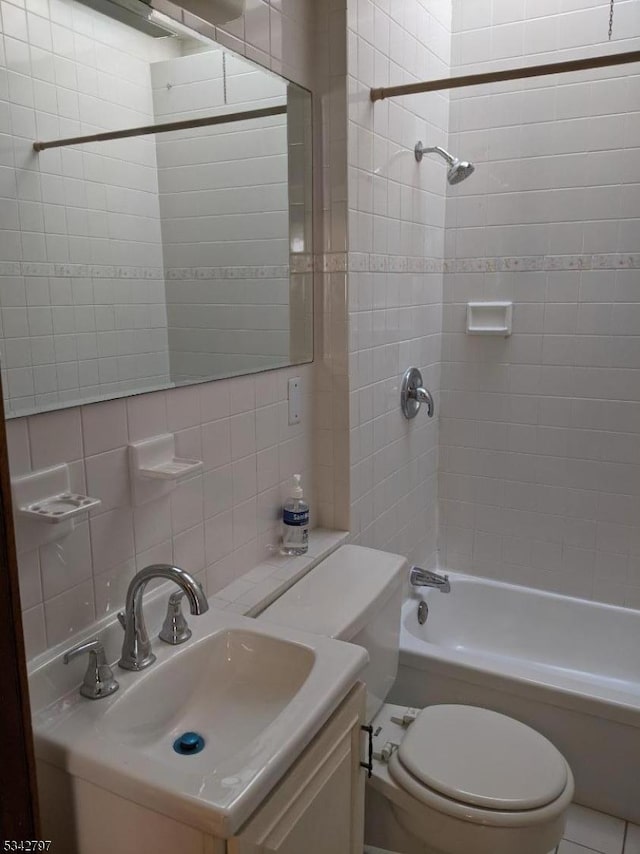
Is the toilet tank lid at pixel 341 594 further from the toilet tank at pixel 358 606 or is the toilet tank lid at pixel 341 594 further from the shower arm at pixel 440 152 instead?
the shower arm at pixel 440 152

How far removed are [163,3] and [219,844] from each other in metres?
1.47

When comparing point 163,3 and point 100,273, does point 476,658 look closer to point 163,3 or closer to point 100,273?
point 100,273

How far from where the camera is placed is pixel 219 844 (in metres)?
0.93

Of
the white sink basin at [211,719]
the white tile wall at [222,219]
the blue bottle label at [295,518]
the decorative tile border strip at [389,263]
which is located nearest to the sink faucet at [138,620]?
the white sink basin at [211,719]

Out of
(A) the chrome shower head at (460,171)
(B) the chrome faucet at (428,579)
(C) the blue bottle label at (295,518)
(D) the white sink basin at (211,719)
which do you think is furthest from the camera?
(B) the chrome faucet at (428,579)

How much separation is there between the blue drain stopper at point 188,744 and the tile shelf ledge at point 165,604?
0.19 metres

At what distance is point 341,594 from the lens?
1.67 m

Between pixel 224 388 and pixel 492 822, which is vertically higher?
pixel 224 388

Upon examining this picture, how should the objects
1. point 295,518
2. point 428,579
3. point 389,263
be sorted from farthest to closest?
point 428,579 → point 389,263 → point 295,518

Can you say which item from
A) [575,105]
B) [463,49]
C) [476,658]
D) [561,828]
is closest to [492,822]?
[561,828]

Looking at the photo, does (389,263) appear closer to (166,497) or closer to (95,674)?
(166,497)

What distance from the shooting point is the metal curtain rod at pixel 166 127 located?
3.96 ft

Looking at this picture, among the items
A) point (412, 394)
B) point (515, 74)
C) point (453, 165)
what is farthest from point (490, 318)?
point (515, 74)

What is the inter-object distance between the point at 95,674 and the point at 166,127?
111 centimetres
